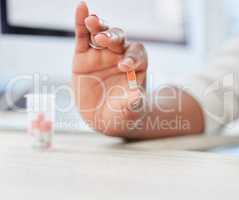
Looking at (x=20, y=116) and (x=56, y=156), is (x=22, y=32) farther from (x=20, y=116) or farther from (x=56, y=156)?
(x=56, y=156)

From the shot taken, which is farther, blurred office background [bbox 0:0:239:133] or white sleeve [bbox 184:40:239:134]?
white sleeve [bbox 184:40:239:134]

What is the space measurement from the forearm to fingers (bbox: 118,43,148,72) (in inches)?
3.5

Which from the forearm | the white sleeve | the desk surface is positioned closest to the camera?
the desk surface

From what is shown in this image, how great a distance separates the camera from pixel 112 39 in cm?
35

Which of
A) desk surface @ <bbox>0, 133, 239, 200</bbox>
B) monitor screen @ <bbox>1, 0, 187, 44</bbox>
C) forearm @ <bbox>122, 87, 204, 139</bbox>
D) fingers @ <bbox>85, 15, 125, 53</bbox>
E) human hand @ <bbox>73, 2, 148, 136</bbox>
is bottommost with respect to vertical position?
desk surface @ <bbox>0, 133, 239, 200</bbox>

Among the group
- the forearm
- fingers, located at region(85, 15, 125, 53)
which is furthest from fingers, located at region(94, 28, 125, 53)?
the forearm

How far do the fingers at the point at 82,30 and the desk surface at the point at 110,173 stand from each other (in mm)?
96

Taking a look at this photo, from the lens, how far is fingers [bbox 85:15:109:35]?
34 cm

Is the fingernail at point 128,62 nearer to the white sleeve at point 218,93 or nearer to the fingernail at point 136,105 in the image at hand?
the fingernail at point 136,105

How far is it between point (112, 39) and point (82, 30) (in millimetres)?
24

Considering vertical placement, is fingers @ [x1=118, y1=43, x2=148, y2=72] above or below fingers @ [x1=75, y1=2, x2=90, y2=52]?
below

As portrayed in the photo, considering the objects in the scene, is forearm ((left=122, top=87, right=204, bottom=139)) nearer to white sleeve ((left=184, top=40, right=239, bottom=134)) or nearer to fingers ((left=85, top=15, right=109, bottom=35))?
white sleeve ((left=184, top=40, right=239, bottom=134))

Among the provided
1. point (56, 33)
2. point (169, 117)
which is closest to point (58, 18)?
point (56, 33)

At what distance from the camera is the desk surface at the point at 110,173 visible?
280 mm
